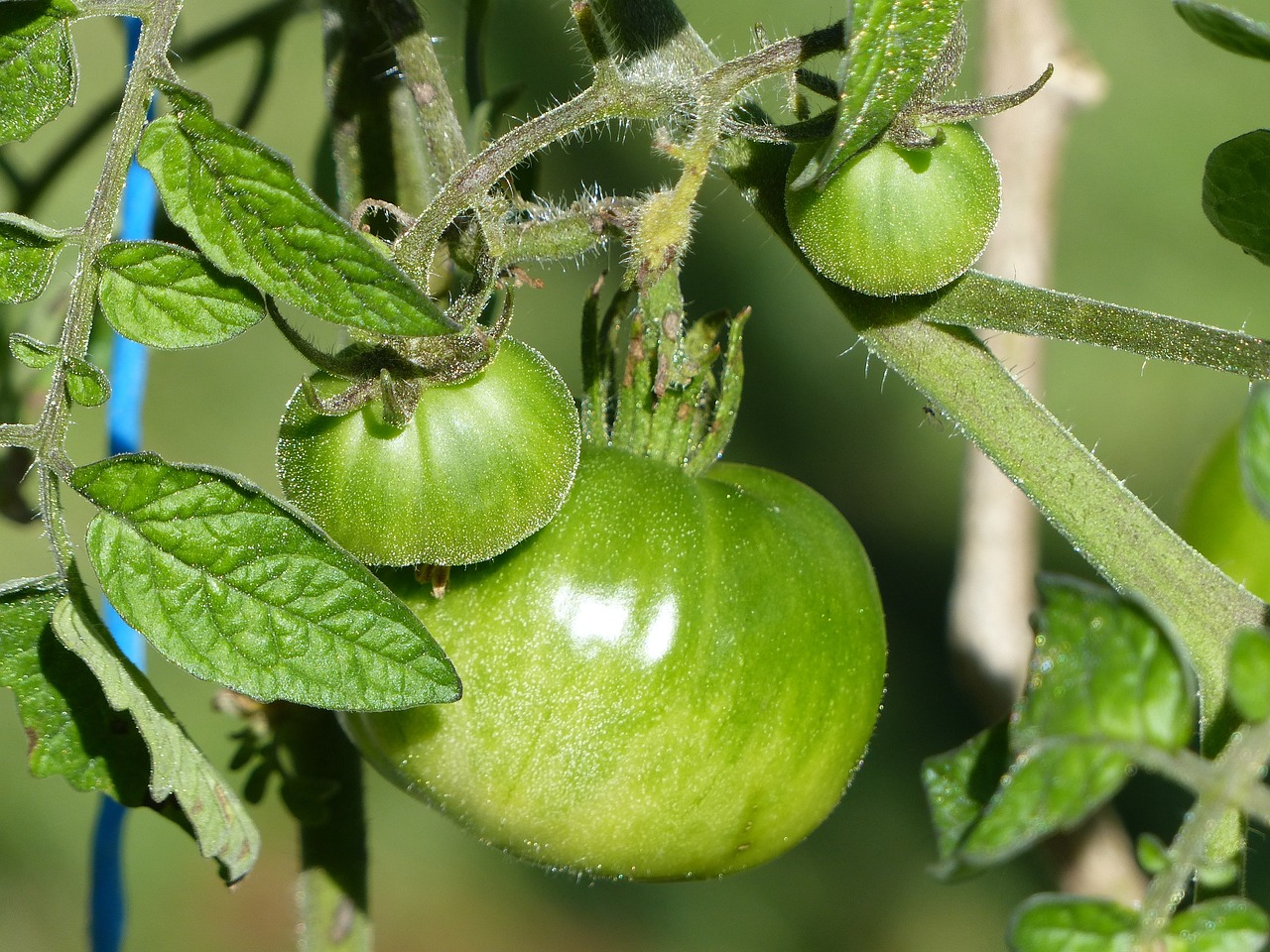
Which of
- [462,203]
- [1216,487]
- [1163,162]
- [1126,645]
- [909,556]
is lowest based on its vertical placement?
[909,556]

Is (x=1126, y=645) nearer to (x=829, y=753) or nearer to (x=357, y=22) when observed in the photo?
(x=829, y=753)

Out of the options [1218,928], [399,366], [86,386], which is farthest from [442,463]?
[1218,928]

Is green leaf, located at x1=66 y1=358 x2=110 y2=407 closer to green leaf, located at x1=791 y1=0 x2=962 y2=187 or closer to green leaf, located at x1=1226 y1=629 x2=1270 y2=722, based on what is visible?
green leaf, located at x1=791 y1=0 x2=962 y2=187

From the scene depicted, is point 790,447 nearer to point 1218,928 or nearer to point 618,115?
point 618,115

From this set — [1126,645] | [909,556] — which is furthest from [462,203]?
[909,556]

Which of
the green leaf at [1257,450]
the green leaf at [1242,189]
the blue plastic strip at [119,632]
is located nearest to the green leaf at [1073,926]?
the green leaf at [1257,450]

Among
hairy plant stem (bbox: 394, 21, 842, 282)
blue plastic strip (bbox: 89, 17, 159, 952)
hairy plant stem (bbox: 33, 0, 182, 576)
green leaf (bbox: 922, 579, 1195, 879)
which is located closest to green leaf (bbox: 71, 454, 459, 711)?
hairy plant stem (bbox: 33, 0, 182, 576)
